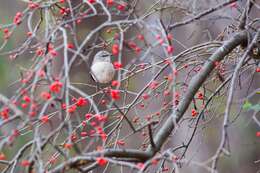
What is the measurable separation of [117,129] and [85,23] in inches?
146

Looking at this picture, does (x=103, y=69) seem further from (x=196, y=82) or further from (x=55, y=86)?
(x=55, y=86)

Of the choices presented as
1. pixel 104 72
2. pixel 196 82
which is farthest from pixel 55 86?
pixel 104 72

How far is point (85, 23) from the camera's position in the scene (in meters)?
7.34

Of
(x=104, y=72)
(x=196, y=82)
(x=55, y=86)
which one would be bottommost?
(x=104, y=72)

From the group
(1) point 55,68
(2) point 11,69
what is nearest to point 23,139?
(2) point 11,69

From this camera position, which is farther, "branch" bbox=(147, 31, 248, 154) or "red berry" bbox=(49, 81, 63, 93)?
"branch" bbox=(147, 31, 248, 154)

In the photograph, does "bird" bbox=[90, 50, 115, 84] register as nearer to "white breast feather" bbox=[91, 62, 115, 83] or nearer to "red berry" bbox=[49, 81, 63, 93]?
"white breast feather" bbox=[91, 62, 115, 83]

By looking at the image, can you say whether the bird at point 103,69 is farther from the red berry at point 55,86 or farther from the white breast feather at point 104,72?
the red berry at point 55,86

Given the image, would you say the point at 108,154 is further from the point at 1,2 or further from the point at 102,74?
the point at 1,2

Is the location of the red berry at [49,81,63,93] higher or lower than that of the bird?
higher

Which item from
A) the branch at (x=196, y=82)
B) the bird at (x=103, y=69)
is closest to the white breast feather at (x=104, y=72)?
the bird at (x=103, y=69)

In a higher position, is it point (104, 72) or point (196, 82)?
point (196, 82)

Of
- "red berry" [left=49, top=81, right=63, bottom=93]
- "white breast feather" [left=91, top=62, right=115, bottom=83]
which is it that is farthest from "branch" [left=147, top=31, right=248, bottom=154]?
"white breast feather" [left=91, top=62, right=115, bottom=83]

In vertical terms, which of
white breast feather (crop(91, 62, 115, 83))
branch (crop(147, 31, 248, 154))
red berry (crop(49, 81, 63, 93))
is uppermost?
red berry (crop(49, 81, 63, 93))
